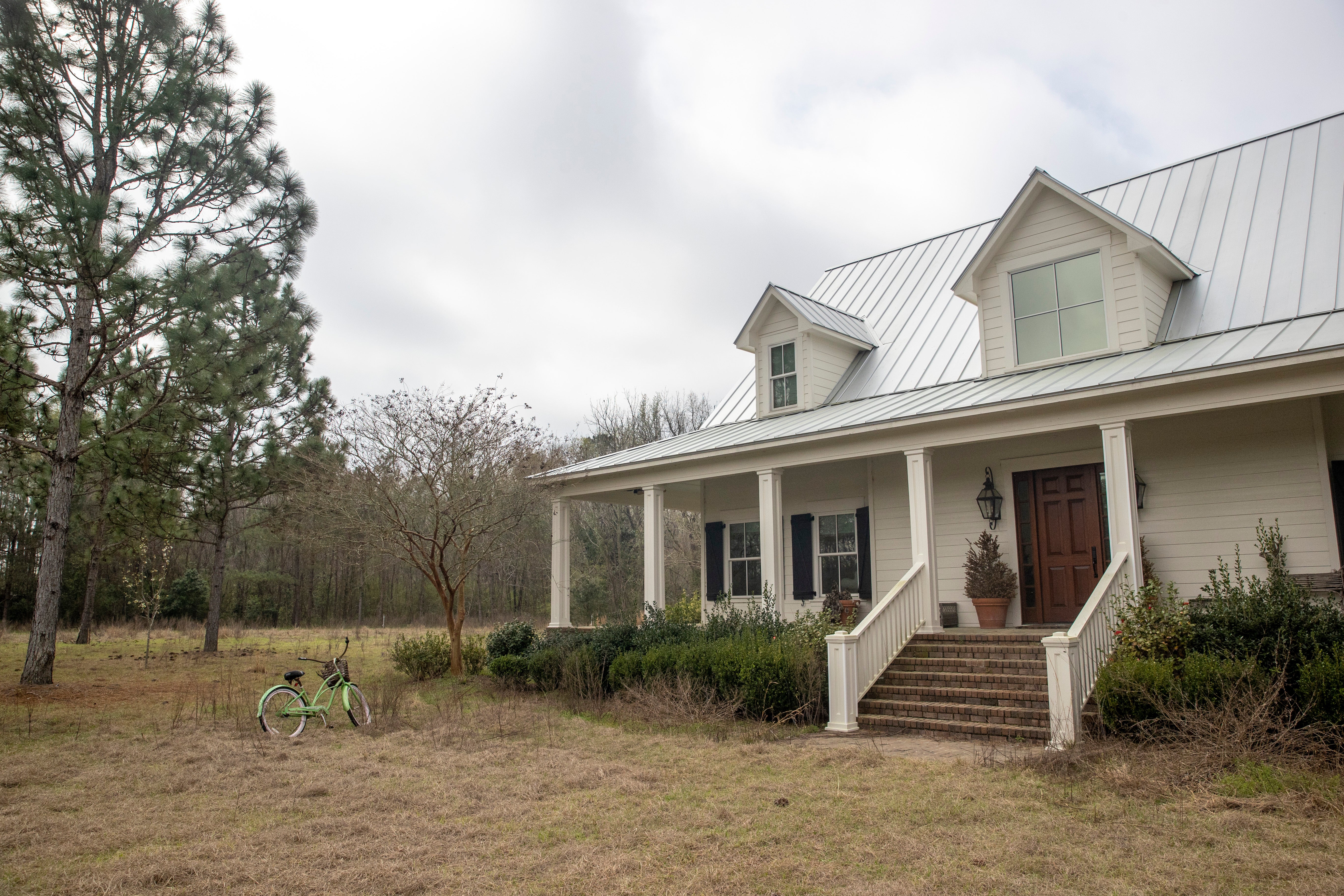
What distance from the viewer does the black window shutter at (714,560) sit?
50.3 ft

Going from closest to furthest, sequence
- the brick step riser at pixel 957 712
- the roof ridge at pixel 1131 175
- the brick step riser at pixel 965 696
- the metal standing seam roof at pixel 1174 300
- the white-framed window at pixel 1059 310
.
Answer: the brick step riser at pixel 957 712 → the brick step riser at pixel 965 696 → the metal standing seam roof at pixel 1174 300 → the white-framed window at pixel 1059 310 → the roof ridge at pixel 1131 175

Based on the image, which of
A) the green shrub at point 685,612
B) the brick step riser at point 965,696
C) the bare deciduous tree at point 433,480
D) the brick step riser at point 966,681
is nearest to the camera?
the brick step riser at point 965,696

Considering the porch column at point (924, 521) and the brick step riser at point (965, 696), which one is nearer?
Answer: the brick step riser at point (965, 696)

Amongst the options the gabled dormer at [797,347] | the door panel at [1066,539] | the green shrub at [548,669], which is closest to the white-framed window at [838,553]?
the gabled dormer at [797,347]

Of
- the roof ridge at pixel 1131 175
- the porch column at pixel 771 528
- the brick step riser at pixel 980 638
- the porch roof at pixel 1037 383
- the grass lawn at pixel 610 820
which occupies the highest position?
the roof ridge at pixel 1131 175

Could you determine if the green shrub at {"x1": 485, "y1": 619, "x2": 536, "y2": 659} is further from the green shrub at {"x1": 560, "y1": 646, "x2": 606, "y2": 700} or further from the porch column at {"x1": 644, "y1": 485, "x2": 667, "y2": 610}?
the porch column at {"x1": 644, "y1": 485, "x2": 667, "y2": 610}

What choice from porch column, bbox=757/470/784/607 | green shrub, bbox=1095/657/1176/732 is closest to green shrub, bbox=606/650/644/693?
porch column, bbox=757/470/784/607

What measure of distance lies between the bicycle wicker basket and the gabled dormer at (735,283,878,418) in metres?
8.16

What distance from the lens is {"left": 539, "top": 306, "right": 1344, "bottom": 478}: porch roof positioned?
8.84 m

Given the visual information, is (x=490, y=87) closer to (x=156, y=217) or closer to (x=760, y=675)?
(x=156, y=217)

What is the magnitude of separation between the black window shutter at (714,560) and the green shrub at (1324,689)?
370 inches

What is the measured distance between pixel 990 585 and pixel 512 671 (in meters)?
7.26

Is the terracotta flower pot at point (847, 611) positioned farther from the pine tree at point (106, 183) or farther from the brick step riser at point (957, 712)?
the pine tree at point (106, 183)

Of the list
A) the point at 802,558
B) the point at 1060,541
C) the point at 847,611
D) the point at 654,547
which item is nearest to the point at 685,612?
the point at 654,547
